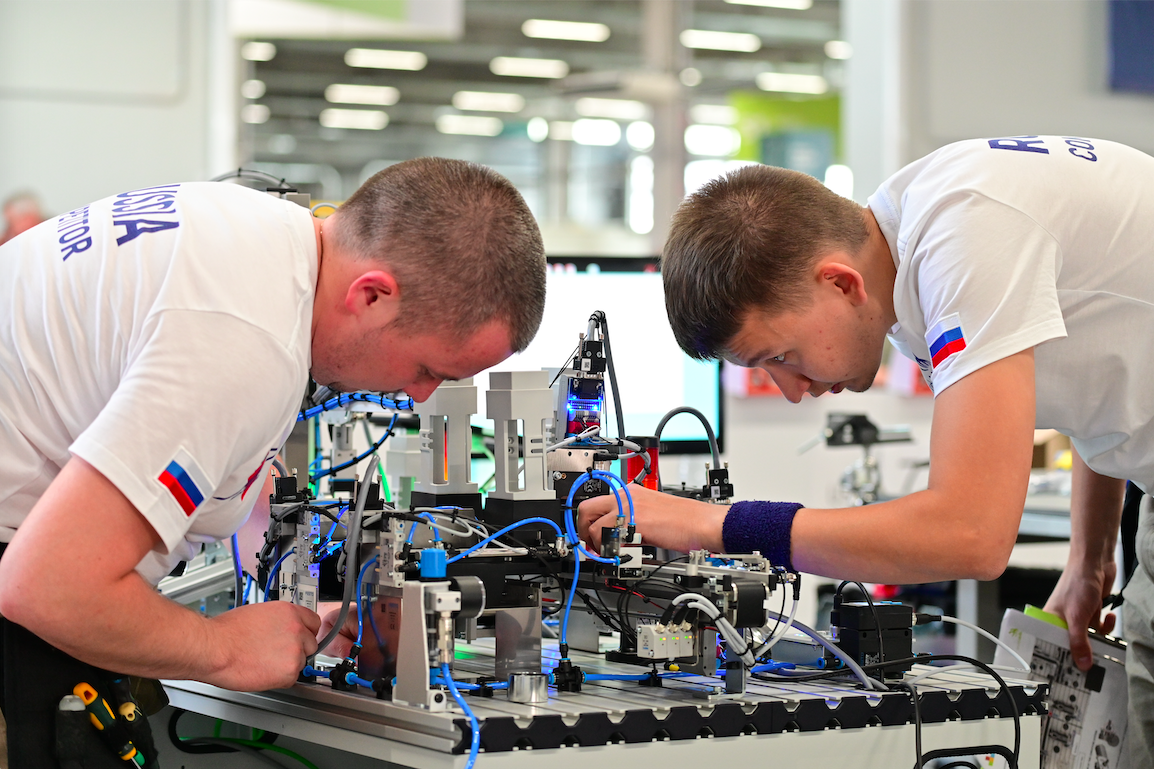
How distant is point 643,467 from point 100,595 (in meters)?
0.79

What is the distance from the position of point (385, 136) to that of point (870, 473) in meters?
12.4

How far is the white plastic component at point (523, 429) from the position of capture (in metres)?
1.47

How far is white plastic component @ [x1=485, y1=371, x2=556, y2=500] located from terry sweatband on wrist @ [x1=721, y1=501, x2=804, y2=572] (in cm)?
24

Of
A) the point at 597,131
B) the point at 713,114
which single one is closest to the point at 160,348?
the point at 597,131

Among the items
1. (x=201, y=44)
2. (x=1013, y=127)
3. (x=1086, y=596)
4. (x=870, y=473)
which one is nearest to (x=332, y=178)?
→ (x=201, y=44)

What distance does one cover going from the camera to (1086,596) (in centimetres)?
182

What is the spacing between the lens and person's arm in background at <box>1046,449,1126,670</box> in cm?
182

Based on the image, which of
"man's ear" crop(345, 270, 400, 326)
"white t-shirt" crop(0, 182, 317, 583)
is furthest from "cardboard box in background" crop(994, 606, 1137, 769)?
"white t-shirt" crop(0, 182, 317, 583)

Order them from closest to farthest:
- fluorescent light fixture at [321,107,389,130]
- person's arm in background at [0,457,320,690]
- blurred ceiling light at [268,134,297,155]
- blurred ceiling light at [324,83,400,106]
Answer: person's arm in background at [0,457,320,690], blurred ceiling light at [324,83,400,106], fluorescent light fixture at [321,107,389,130], blurred ceiling light at [268,134,297,155]

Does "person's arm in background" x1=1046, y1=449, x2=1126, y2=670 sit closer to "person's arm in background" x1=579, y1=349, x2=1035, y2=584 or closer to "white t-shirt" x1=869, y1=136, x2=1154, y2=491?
"white t-shirt" x1=869, y1=136, x2=1154, y2=491

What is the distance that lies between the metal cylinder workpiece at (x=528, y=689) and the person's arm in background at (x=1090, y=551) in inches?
39.4

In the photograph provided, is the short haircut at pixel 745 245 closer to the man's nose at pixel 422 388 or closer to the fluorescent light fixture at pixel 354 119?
the man's nose at pixel 422 388

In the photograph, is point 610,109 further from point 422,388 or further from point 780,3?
point 422,388

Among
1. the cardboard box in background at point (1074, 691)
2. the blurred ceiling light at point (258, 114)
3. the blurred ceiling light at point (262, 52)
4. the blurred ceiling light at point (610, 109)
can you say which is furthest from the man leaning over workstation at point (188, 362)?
the blurred ceiling light at point (610, 109)
